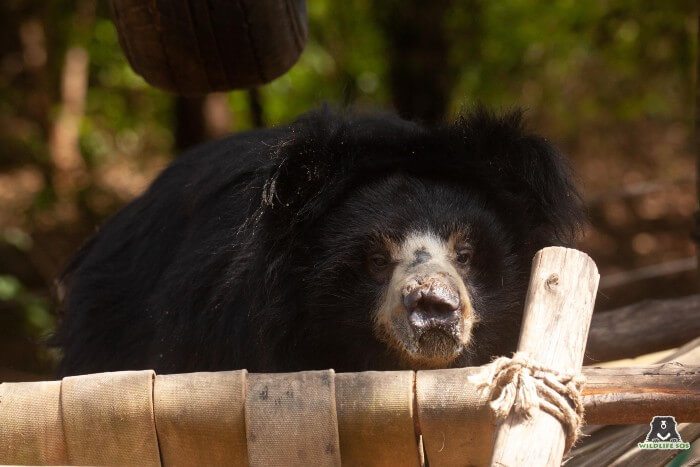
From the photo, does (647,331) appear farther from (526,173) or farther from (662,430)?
(662,430)

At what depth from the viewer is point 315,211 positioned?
368 centimetres

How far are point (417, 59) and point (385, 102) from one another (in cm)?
130

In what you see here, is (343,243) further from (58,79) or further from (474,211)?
(58,79)

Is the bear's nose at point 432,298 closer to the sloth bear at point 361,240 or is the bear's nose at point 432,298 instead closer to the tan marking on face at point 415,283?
the tan marking on face at point 415,283

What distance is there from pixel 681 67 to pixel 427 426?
265 inches

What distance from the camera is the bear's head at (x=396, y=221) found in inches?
141

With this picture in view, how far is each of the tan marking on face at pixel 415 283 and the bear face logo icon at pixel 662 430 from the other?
2.58ft

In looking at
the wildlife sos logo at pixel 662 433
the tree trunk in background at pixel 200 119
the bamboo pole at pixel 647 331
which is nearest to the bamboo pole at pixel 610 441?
the wildlife sos logo at pixel 662 433

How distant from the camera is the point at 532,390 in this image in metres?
2.16

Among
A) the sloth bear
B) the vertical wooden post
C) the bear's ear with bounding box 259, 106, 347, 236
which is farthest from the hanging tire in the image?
the vertical wooden post

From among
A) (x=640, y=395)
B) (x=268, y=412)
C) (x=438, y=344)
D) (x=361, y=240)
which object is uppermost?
(x=361, y=240)

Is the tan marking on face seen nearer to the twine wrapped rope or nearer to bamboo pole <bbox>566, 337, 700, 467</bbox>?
bamboo pole <bbox>566, 337, 700, 467</bbox>

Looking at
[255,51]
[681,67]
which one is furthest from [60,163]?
[255,51]

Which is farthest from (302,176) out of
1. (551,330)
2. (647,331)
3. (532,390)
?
(647,331)
